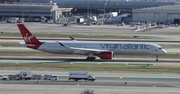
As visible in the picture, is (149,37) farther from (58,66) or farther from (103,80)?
(103,80)

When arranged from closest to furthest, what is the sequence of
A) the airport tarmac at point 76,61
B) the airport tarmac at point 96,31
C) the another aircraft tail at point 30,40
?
the airport tarmac at point 76,61 < the another aircraft tail at point 30,40 < the airport tarmac at point 96,31

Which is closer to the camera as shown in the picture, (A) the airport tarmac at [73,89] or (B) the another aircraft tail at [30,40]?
(A) the airport tarmac at [73,89]

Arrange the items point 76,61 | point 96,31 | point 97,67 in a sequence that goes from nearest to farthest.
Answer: point 97,67
point 76,61
point 96,31

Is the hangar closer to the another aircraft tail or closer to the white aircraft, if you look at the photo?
the white aircraft

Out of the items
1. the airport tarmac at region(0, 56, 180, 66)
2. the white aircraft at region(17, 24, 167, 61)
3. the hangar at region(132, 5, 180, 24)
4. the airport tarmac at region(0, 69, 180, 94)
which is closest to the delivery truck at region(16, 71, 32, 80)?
the airport tarmac at region(0, 69, 180, 94)

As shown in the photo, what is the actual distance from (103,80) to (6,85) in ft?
39.5

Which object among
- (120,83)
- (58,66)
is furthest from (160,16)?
(120,83)

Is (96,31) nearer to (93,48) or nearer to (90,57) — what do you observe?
(93,48)

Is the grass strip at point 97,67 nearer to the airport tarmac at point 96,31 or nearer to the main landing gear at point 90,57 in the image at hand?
the main landing gear at point 90,57

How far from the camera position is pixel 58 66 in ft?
255

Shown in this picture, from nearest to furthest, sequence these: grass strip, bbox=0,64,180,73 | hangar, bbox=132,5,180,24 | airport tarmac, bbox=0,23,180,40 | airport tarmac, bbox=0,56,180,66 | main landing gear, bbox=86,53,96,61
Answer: grass strip, bbox=0,64,180,73 → airport tarmac, bbox=0,56,180,66 → main landing gear, bbox=86,53,96,61 → airport tarmac, bbox=0,23,180,40 → hangar, bbox=132,5,180,24

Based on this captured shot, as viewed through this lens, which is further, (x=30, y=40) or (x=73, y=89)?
(x=30, y=40)

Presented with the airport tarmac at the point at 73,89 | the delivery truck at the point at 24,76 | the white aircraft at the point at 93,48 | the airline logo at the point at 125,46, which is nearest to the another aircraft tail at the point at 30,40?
the white aircraft at the point at 93,48

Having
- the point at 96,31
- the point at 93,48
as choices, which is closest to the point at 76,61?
the point at 93,48
